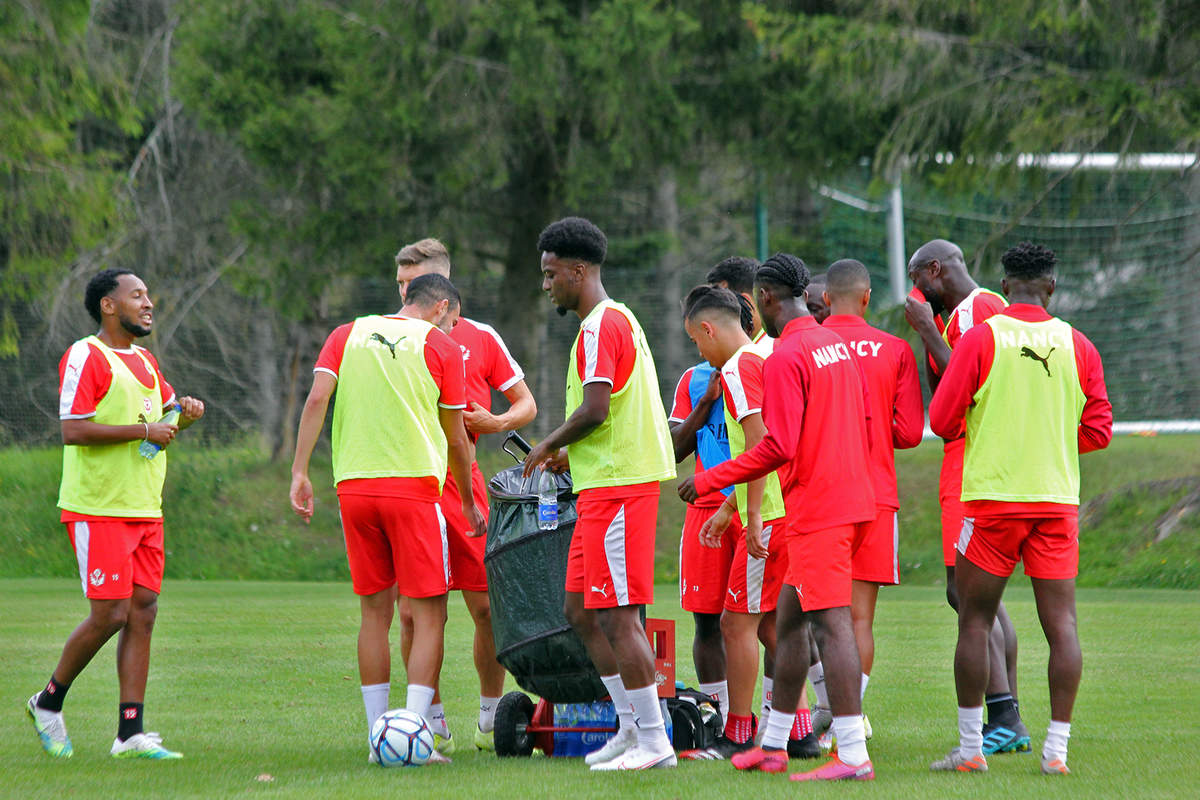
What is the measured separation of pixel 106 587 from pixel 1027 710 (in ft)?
16.8

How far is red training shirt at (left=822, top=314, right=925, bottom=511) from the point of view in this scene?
6852 millimetres

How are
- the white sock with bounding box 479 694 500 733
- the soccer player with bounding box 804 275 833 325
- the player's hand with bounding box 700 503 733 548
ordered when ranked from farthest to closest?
the soccer player with bounding box 804 275 833 325, the white sock with bounding box 479 694 500 733, the player's hand with bounding box 700 503 733 548

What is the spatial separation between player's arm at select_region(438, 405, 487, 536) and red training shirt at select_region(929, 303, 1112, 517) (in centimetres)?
235

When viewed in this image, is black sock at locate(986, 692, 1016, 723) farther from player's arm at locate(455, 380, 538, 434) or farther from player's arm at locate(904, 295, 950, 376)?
player's arm at locate(455, 380, 538, 434)

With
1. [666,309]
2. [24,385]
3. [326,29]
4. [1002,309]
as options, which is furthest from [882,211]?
[1002,309]

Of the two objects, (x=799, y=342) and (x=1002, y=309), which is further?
(x=1002, y=309)

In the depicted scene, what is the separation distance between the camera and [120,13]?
27.4 m

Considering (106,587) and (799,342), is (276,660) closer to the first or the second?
(106,587)

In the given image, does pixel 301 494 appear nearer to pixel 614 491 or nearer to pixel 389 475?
pixel 389 475

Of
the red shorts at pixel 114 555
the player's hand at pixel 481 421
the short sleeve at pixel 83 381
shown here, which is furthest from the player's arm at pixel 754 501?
the short sleeve at pixel 83 381

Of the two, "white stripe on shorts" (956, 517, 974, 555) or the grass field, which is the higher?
"white stripe on shorts" (956, 517, 974, 555)

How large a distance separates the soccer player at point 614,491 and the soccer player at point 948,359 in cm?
137

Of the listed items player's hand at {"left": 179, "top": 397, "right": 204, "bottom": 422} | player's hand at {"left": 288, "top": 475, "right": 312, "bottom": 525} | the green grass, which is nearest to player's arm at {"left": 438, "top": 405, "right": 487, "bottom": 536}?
player's hand at {"left": 288, "top": 475, "right": 312, "bottom": 525}

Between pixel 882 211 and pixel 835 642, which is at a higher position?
pixel 882 211
